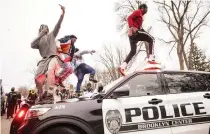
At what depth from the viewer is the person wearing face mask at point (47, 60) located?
8.47m

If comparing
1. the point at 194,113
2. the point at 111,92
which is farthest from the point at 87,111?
the point at 194,113

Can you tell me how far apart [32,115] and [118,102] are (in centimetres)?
137

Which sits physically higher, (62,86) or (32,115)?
(62,86)

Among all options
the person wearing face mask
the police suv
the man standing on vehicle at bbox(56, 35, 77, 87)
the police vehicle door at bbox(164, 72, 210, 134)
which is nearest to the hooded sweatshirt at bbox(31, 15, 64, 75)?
the person wearing face mask

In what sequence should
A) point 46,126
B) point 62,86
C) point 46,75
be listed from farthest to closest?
point 62,86, point 46,75, point 46,126

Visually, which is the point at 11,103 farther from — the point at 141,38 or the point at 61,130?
the point at 61,130

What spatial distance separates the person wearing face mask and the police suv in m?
3.47

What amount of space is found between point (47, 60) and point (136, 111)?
14.1ft

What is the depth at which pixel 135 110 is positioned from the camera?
4.94 metres

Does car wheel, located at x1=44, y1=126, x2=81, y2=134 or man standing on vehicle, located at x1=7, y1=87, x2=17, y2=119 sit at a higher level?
man standing on vehicle, located at x1=7, y1=87, x2=17, y2=119

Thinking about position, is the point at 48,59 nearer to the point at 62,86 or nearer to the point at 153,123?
the point at 62,86

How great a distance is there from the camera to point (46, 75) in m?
8.59

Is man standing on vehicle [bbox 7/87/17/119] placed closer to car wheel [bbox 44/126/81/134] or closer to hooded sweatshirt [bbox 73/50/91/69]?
hooded sweatshirt [bbox 73/50/91/69]

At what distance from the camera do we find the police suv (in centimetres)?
477
